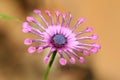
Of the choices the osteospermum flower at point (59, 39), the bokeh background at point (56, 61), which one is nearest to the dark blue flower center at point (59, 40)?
the osteospermum flower at point (59, 39)

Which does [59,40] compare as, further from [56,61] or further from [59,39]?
[56,61]

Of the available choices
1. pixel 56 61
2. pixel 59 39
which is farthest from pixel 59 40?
pixel 56 61

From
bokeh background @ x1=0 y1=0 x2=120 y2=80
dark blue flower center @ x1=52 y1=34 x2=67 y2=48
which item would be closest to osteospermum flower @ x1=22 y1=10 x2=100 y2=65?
dark blue flower center @ x1=52 y1=34 x2=67 y2=48

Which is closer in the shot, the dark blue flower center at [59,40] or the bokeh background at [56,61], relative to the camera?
the dark blue flower center at [59,40]

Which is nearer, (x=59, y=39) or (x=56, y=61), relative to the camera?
(x=59, y=39)

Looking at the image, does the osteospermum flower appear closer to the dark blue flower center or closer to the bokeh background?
the dark blue flower center

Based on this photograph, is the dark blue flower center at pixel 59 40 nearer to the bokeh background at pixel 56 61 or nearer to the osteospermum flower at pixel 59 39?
the osteospermum flower at pixel 59 39
